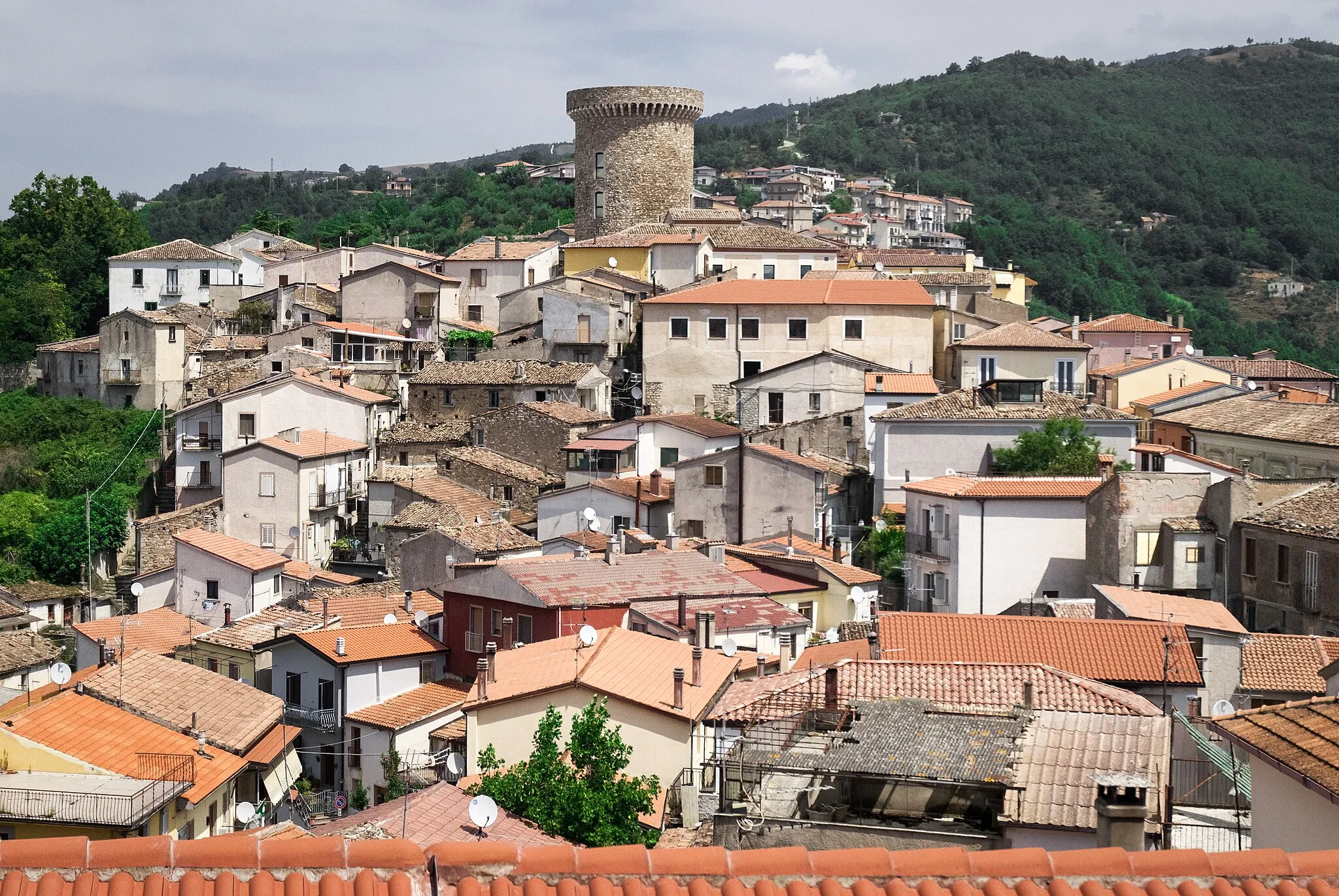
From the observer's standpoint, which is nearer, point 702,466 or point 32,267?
point 702,466

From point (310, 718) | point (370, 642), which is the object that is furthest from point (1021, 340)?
point (310, 718)

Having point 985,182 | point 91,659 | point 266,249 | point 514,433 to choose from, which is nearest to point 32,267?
point 266,249

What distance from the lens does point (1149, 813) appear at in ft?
36.7

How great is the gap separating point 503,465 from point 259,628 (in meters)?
11.3

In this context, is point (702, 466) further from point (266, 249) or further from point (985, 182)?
point (985, 182)

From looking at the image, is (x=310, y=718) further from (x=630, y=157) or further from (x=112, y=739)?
(x=630, y=157)

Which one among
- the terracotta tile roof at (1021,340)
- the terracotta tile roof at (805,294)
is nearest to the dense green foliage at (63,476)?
the terracotta tile roof at (805,294)

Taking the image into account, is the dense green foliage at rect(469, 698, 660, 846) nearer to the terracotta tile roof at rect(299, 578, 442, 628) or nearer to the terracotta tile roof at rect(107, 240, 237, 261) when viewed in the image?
the terracotta tile roof at rect(299, 578, 442, 628)

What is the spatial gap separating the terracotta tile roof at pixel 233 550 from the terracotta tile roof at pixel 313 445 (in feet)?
9.70

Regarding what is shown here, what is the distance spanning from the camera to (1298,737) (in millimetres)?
8875

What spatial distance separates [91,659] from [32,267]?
36.3 meters

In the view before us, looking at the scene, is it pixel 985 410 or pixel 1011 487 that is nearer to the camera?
pixel 1011 487

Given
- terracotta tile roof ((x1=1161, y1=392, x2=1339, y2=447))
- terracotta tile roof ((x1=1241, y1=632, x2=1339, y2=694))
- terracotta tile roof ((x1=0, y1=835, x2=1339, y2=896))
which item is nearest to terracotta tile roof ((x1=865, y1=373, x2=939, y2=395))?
terracotta tile roof ((x1=1161, y1=392, x2=1339, y2=447))

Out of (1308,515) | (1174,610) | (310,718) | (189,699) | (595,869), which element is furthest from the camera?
(310,718)
